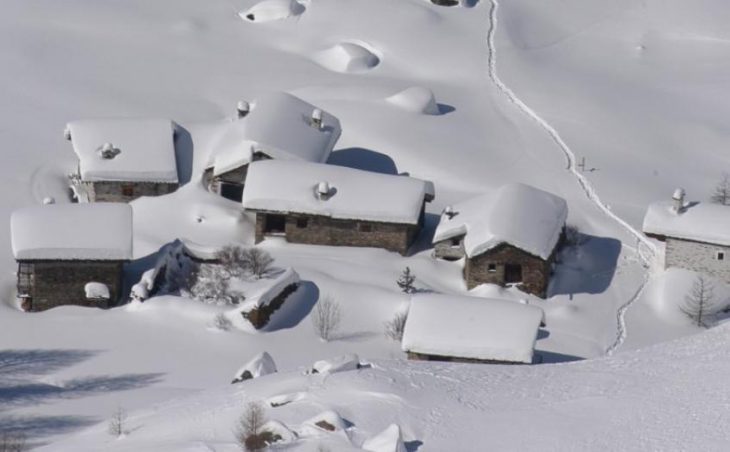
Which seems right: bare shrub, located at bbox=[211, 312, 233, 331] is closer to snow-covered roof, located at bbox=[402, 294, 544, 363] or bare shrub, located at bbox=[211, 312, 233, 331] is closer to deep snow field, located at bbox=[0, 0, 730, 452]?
deep snow field, located at bbox=[0, 0, 730, 452]

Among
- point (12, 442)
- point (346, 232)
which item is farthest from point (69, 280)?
point (12, 442)

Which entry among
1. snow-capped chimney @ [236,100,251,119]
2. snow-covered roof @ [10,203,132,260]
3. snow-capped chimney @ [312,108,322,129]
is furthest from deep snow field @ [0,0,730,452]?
snow-capped chimney @ [312,108,322,129]

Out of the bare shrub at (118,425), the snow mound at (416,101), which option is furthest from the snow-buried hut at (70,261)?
the snow mound at (416,101)

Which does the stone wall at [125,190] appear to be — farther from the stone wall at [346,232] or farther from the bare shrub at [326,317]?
the bare shrub at [326,317]

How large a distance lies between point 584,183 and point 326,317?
14266 mm

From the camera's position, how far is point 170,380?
174ft

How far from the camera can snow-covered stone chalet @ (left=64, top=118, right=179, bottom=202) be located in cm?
6506

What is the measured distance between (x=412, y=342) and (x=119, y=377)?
7.43m

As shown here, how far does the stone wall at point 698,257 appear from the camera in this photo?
61.7 m

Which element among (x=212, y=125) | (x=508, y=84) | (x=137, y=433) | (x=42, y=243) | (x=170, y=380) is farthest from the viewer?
(x=508, y=84)

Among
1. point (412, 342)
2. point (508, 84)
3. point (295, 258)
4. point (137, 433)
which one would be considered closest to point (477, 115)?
point (508, 84)

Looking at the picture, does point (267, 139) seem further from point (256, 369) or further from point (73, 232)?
point (256, 369)

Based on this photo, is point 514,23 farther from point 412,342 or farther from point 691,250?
point 412,342

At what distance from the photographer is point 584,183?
224ft
